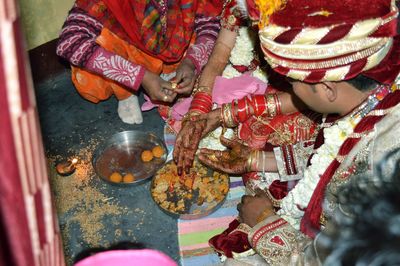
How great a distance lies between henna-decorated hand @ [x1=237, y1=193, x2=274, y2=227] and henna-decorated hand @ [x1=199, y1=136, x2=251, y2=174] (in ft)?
0.64

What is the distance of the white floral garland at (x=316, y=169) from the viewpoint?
205 centimetres

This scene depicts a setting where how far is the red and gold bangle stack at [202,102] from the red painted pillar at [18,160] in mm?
2259

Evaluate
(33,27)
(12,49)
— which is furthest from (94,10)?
(12,49)

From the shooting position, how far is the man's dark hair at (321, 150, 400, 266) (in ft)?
3.12

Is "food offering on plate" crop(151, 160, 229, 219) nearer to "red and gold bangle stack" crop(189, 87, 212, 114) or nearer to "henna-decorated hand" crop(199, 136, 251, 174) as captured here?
"henna-decorated hand" crop(199, 136, 251, 174)

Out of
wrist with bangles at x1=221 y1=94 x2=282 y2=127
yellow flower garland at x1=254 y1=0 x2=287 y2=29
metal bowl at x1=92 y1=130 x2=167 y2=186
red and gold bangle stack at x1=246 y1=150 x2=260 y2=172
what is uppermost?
yellow flower garland at x1=254 y1=0 x2=287 y2=29

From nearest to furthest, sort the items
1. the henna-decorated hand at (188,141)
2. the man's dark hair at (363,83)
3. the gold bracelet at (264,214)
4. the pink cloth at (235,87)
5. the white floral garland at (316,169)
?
the man's dark hair at (363,83) < the white floral garland at (316,169) < the gold bracelet at (264,214) < the henna-decorated hand at (188,141) < the pink cloth at (235,87)

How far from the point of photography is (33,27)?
3.54 meters

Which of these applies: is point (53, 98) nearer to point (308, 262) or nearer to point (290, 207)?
point (290, 207)

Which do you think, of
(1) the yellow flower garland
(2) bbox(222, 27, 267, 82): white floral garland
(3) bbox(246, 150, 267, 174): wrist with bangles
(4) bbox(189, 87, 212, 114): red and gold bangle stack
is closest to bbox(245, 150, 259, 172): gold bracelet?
(3) bbox(246, 150, 267, 174): wrist with bangles

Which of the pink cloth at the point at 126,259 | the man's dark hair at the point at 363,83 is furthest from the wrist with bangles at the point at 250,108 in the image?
the pink cloth at the point at 126,259

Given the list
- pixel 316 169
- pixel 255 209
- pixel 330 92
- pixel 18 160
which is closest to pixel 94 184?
pixel 255 209

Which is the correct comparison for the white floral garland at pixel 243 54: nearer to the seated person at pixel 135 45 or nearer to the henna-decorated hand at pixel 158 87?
the seated person at pixel 135 45

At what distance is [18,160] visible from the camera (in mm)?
500
